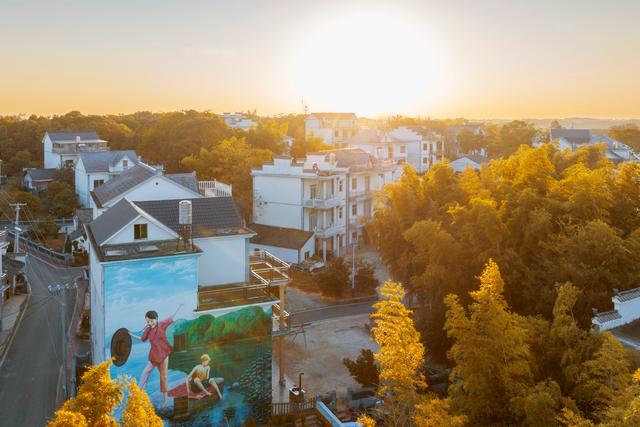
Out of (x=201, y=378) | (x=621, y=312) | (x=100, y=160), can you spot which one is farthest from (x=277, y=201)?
(x=621, y=312)

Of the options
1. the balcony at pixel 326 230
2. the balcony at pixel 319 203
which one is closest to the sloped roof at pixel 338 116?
the balcony at pixel 326 230

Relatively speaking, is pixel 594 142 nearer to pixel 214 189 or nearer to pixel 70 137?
pixel 214 189

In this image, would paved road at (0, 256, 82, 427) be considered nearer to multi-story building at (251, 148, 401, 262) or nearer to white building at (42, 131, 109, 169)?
multi-story building at (251, 148, 401, 262)

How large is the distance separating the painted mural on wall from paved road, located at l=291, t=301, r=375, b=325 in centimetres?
649

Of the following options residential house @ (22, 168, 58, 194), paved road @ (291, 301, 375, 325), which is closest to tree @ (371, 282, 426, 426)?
paved road @ (291, 301, 375, 325)

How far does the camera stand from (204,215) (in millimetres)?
16562

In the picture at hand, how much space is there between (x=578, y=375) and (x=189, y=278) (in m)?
8.61

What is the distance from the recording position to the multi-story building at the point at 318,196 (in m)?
30.3

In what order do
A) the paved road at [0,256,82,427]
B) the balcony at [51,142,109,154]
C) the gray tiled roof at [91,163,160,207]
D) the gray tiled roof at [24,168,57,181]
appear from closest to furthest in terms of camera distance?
the paved road at [0,256,82,427], the gray tiled roof at [91,163,160,207], the gray tiled roof at [24,168,57,181], the balcony at [51,142,109,154]

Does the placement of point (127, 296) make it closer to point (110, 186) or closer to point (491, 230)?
point (491, 230)

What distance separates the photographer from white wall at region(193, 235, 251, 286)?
1597 centimetres

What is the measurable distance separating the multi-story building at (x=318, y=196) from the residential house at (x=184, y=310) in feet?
44.6

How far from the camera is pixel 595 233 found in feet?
48.9

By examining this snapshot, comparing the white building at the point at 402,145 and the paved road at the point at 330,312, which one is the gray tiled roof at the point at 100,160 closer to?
the white building at the point at 402,145
